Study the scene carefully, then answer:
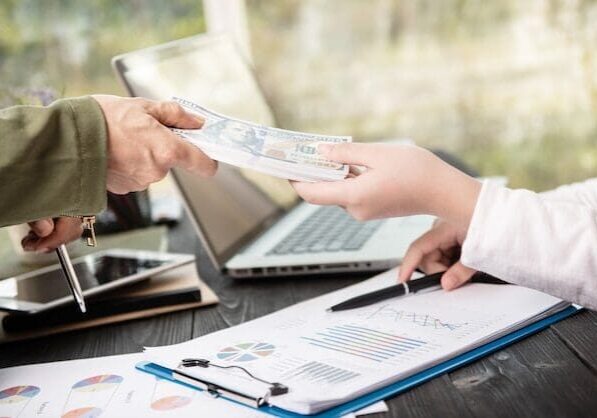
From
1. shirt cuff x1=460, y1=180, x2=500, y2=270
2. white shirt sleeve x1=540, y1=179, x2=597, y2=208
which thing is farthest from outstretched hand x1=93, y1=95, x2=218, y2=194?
white shirt sleeve x1=540, y1=179, x2=597, y2=208

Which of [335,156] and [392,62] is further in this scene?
[392,62]

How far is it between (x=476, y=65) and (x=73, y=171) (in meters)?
2.66

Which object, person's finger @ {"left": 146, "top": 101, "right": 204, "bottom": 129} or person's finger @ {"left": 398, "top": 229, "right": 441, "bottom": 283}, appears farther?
person's finger @ {"left": 398, "top": 229, "right": 441, "bottom": 283}

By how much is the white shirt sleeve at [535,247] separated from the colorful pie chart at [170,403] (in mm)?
336

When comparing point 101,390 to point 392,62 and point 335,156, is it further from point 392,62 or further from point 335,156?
point 392,62

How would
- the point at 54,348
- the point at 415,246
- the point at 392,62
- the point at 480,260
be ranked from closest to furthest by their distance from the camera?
the point at 480,260 → the point at 54,348 → the point at 415,246 → the point at 392,62

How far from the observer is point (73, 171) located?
884 mm

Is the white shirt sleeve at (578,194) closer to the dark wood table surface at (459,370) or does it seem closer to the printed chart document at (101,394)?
the dark wood table surface at (459,370)

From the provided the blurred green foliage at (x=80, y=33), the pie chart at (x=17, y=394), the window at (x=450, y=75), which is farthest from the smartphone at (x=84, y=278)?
the window at (x=450, y=75)

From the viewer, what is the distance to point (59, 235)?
1.02 meters

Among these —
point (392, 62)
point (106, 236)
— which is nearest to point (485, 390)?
point (106, 236)

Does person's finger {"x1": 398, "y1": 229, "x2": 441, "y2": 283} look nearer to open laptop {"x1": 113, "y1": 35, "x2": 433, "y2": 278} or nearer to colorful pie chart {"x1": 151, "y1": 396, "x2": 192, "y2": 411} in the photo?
open laptop {"x1": 113, "y1": 35, "x2": 433, "y2": 278}

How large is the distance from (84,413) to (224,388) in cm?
14

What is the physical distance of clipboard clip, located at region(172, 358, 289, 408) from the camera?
2.50 feet
